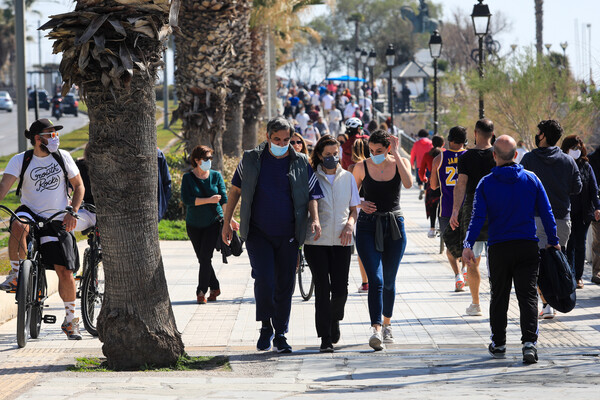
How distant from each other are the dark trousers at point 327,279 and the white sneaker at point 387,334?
51 cm

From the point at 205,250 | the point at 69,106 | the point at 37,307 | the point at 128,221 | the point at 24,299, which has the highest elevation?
the point at 69,106

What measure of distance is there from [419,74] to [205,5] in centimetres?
5079

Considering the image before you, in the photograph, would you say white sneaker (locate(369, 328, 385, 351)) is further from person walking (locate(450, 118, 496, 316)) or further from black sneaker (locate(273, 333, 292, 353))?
person walking (locate(450, 118, 496, 316))

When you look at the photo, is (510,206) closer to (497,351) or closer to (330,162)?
(497,351)

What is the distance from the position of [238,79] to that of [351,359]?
53.1ft

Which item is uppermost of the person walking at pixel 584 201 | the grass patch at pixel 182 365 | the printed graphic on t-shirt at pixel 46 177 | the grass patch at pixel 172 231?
the printed graphic on t-shirt at pixel 46 177

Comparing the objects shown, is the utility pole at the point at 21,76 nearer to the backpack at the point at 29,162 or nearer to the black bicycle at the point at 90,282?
the black bicycle at the point at 90,282

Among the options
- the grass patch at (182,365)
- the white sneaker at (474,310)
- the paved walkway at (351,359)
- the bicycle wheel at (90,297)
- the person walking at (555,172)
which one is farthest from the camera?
the white sneaker at (474,310)

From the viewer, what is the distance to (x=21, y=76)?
18047 mm

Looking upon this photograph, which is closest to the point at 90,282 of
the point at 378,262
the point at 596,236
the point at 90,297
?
the point at 90,297

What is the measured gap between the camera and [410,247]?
1577 cm

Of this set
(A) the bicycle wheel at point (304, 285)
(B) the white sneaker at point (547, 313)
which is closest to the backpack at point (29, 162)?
(A) the bicycle wheel at point (304, 285)

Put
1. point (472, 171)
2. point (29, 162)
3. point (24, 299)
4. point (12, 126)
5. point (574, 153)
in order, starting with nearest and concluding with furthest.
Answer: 1. point (24, 299)
2. point (29, 162)
3. point (472, 171)
4. point (574, 153)
5. point (12, 126)

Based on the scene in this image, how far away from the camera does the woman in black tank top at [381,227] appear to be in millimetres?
7930
